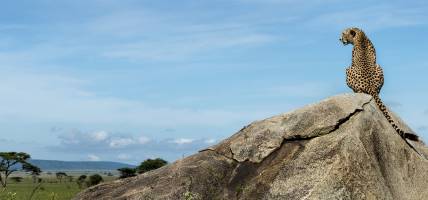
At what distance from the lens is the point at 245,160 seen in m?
12.4

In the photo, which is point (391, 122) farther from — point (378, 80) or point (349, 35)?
point (349, 35)

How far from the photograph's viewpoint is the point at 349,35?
16.1 meters

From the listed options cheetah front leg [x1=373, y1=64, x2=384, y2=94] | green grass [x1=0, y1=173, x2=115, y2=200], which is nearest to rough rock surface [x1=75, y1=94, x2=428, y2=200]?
cheetah front leg [x1=373, y1=64, x2=384, y2=94]

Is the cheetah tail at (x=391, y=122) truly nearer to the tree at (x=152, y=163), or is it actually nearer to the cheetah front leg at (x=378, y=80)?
the cheetah front leg at (x=378, y=80)

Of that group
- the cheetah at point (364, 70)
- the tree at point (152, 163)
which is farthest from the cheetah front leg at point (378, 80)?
the tree at point (152, 163)

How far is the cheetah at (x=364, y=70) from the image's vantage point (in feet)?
49.4

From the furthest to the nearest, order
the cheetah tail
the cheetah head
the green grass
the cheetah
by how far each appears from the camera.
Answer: the green grass → the cheetah head → the cheetah → the cheetah tail

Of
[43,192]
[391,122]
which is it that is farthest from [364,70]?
[43,192]

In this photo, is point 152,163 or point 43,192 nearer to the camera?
point 43,192

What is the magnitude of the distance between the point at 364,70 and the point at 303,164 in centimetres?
447

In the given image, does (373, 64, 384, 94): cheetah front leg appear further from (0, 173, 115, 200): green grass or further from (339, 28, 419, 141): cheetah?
(0, 173, 115, 200): green grass

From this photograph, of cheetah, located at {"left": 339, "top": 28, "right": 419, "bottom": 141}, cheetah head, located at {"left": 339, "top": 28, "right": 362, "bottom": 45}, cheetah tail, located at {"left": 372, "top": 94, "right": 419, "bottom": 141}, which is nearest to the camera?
cheetah tail, located at {"left": 372, "top": 94, "right": 419, "bottom": 141}

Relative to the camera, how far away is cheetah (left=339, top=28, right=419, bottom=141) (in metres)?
15.0

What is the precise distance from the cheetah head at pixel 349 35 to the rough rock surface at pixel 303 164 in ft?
10.1
